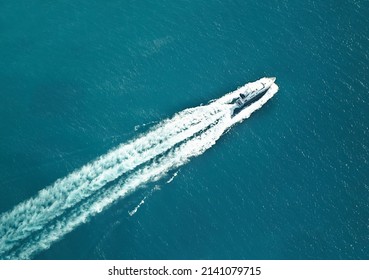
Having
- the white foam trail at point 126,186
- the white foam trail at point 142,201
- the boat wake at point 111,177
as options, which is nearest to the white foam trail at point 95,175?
the boat wake at point 111,177

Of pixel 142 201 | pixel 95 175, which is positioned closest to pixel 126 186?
pixel 142 201

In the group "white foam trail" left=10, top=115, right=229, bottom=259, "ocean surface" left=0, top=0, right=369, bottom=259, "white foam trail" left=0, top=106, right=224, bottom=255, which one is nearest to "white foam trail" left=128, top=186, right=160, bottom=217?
"ocean surface" left=0, top=0, right=369, bottom=259

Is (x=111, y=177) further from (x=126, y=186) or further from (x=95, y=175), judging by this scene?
(x=126, y=186)

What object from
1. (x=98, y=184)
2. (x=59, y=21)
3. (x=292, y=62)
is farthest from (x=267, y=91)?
(x=59, y=21)

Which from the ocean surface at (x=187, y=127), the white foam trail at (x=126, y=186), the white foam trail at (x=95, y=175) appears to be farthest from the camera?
the ocean surface at (x=187, y=127)

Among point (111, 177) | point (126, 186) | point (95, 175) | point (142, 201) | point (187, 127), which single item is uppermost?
point (187, 127)

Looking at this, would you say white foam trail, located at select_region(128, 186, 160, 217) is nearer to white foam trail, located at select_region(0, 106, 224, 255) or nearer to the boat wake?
the boat wake

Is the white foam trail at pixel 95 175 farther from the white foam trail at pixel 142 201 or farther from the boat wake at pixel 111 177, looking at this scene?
the white foam trail at pixel 142 201
